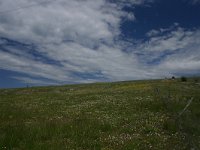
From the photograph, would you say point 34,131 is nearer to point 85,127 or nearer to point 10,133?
point 10,133

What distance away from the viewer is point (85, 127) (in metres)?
19.8

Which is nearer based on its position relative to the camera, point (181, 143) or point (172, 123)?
point (181, 143)

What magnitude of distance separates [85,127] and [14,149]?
17.7ft

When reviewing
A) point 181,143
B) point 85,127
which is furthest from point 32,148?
point 181,143

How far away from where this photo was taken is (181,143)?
615 inches

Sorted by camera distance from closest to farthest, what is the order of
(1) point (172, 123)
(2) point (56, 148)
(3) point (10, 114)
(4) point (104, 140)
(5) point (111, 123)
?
1. (2) point (56, 148)
2. (4) point (104, 140)
3. (1) point (172, 123)
4. (5) point (111, 123)
5. (3) point (10, 114)

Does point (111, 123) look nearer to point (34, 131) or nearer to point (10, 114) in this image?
point (34, 131)

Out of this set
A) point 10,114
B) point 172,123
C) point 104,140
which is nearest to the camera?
point 104,140

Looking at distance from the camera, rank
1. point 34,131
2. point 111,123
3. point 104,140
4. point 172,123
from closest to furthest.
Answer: point 104,140 → point 34,131 → point 172,123 → point 111,123

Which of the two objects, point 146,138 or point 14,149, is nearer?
point 14,149

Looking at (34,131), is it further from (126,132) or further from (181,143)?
(181,143)

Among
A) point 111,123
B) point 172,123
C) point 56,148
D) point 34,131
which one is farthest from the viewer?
point 111,123

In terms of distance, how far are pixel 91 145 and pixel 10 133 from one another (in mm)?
4703

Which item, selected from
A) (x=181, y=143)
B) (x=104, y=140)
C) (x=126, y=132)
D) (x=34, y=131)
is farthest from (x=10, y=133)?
(x=181, y=143)
